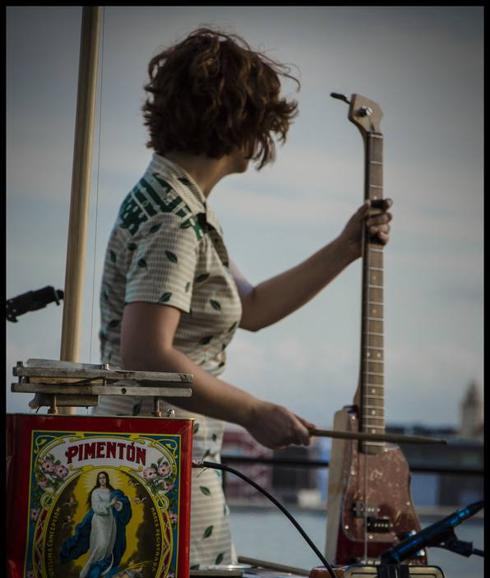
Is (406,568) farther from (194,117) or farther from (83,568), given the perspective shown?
(194,117)

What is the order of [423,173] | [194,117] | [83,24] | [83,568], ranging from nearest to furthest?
[83,568], [83,24], [194,117], [423,173]

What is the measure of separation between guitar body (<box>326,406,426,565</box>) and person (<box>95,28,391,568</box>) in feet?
0.57

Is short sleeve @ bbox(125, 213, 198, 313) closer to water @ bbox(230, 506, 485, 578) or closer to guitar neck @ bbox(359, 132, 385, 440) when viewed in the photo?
guitar neck @ bbox(359, 132, 385, 440)

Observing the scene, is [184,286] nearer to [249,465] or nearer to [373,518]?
[373,518]

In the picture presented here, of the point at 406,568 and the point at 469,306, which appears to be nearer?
the point at 406,568

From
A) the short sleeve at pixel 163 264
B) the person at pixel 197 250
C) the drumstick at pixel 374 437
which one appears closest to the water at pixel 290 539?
the drumstick at pixel 374 437

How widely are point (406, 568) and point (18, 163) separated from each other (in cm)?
84

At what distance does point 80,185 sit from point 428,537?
48 centimetres

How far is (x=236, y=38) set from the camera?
130 centimetres

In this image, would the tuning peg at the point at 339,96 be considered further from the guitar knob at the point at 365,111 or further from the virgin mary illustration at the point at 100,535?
the virgin mary illustration at the point at 100,535

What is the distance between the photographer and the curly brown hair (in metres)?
1.25

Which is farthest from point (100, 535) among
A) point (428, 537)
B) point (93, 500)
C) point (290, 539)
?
point (290, 539)

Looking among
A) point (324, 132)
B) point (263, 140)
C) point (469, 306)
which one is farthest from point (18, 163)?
point (469, 306)

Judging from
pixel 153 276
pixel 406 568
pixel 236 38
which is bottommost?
pixel 406 568
